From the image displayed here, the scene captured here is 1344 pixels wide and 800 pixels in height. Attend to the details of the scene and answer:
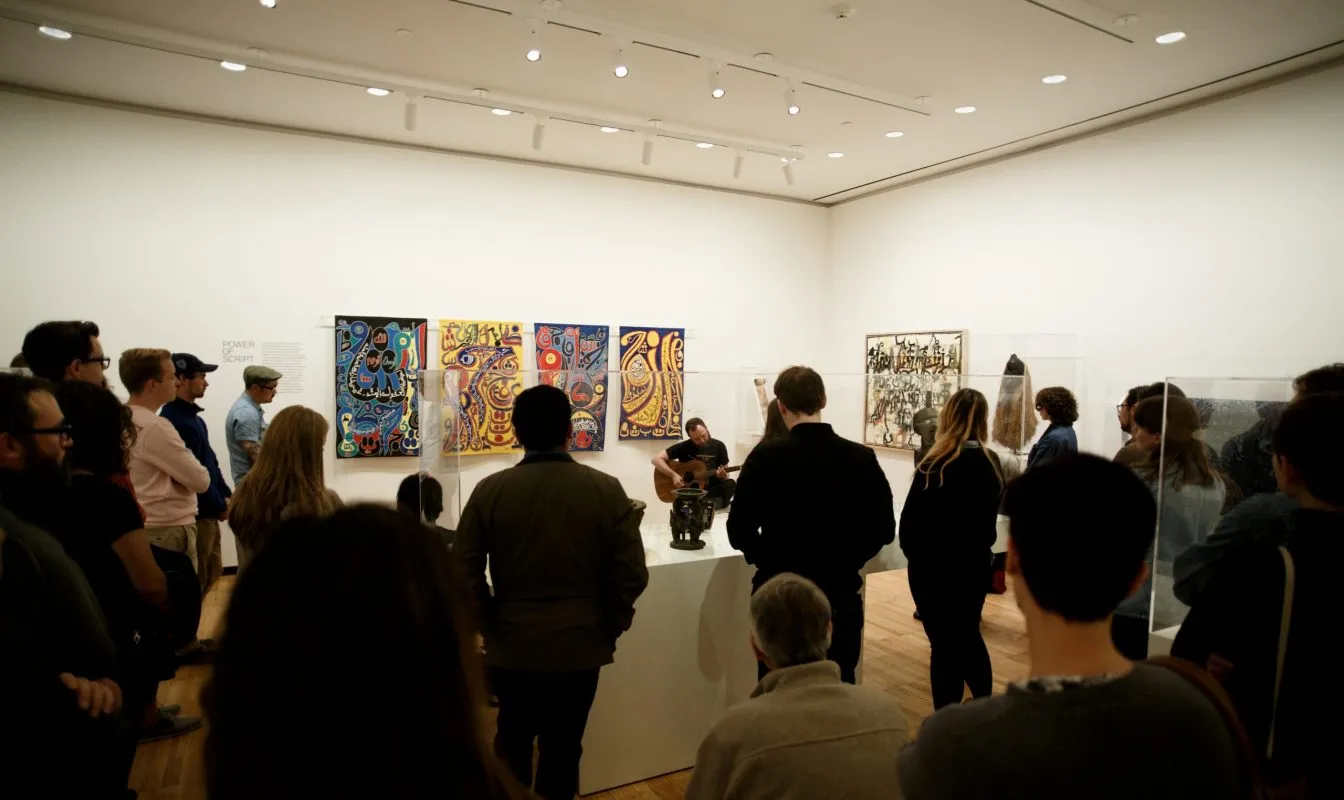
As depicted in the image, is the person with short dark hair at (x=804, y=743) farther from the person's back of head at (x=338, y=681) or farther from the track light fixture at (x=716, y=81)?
the track light fixture at (x=716, y=81)

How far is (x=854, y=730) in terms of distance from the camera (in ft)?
4.99

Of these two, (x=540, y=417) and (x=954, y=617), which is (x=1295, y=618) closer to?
(x=954, y=617)

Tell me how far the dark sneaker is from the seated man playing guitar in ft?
8.31

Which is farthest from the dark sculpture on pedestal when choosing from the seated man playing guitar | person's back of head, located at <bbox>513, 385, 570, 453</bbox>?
person's back of head, located at <bbox>513, 385, 570, 453</bbox>

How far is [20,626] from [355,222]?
17.1 feet

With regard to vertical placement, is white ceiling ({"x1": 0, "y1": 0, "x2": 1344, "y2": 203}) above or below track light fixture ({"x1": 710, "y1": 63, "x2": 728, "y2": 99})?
above

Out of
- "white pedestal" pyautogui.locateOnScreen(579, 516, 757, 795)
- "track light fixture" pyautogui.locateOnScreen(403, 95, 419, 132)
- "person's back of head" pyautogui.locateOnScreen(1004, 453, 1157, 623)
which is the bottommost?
"white pedestal" pyautogui.locateOnScreen(579, 516, 757, 795)

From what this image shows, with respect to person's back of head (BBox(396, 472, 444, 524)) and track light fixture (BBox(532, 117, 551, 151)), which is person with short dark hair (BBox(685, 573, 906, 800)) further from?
track light fixture (BBox(532, 117, 551, 151))

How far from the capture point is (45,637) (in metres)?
1.60

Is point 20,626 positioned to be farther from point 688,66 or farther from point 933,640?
point 688,66

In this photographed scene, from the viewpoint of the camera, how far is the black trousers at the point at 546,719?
227 cm

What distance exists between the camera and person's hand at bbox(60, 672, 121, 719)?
1616 mm

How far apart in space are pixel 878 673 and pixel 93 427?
3.86 metres

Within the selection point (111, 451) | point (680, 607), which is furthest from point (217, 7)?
point (680, 607)
